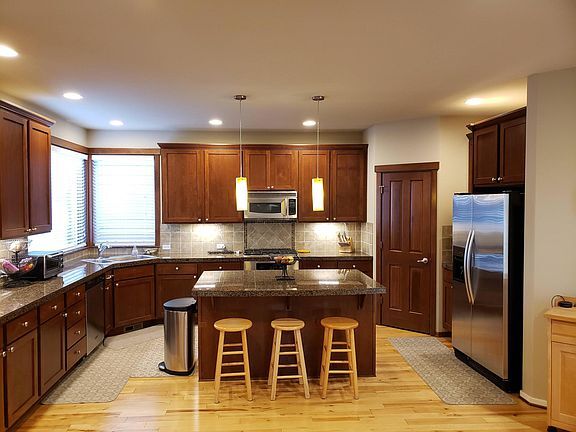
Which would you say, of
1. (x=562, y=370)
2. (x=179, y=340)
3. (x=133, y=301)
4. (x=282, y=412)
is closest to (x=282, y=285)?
(x=282, y=412)

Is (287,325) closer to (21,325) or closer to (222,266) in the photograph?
(21,325)

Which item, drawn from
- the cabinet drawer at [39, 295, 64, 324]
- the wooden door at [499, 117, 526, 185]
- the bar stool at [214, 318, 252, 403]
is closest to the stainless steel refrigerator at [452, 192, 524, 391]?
the wooden door at [499, 117, 526, 185]

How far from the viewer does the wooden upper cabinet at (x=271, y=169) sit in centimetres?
597

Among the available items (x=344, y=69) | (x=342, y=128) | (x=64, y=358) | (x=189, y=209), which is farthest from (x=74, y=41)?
(x=342, y=128)

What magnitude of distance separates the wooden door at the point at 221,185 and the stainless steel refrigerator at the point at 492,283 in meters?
3.11

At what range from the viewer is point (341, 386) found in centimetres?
368

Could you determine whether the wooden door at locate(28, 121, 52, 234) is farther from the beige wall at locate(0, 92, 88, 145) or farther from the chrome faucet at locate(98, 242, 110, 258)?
the chrome faucet at locate(98, 242, 110, 258)

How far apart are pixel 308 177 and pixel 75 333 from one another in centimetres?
354

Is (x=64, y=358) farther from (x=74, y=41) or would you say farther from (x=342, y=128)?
(x=342, y=128)

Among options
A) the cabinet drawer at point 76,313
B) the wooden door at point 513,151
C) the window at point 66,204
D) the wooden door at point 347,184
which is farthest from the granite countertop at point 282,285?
the window at point 66,204

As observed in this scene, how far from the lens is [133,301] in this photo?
17.4 ft

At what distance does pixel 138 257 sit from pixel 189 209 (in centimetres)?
95

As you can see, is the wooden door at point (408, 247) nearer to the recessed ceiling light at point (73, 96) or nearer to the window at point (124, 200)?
the window at point (124, 200)

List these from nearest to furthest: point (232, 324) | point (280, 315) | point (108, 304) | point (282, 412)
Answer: point (282, 412) < point (232, 324) < point (280, 315) < point (108, 304)
